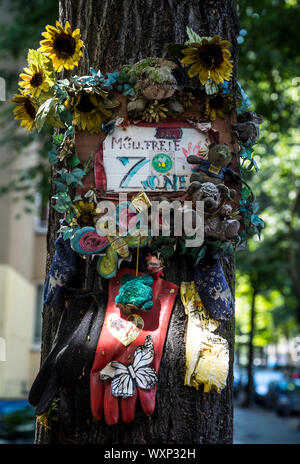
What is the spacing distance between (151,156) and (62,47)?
0.53 metres

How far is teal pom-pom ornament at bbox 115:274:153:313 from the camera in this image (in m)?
1.89

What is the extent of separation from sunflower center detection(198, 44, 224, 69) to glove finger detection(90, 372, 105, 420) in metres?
1.15

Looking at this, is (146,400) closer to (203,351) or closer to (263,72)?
(203,351)

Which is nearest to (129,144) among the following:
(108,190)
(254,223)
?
(108,190)

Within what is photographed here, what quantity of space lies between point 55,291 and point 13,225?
12329 millimetres

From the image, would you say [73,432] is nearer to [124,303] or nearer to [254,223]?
[124,303]

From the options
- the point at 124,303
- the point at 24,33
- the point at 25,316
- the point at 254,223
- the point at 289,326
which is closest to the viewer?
the point at 124,303

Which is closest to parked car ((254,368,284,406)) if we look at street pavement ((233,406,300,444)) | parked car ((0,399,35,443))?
street pavement ((233,406,300,444))

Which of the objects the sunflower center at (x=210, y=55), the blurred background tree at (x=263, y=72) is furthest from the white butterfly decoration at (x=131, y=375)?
the blurred background tree at (x=263, y=72)

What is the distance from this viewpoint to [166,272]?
2027mm

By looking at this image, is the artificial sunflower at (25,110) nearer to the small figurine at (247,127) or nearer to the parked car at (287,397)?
the small figurine at (247,127)

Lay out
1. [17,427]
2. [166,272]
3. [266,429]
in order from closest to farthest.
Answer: [166,272] < [17,427] < [266,429]

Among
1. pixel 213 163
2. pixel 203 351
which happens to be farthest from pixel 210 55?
pixel 203 351

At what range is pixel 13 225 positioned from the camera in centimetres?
1402
